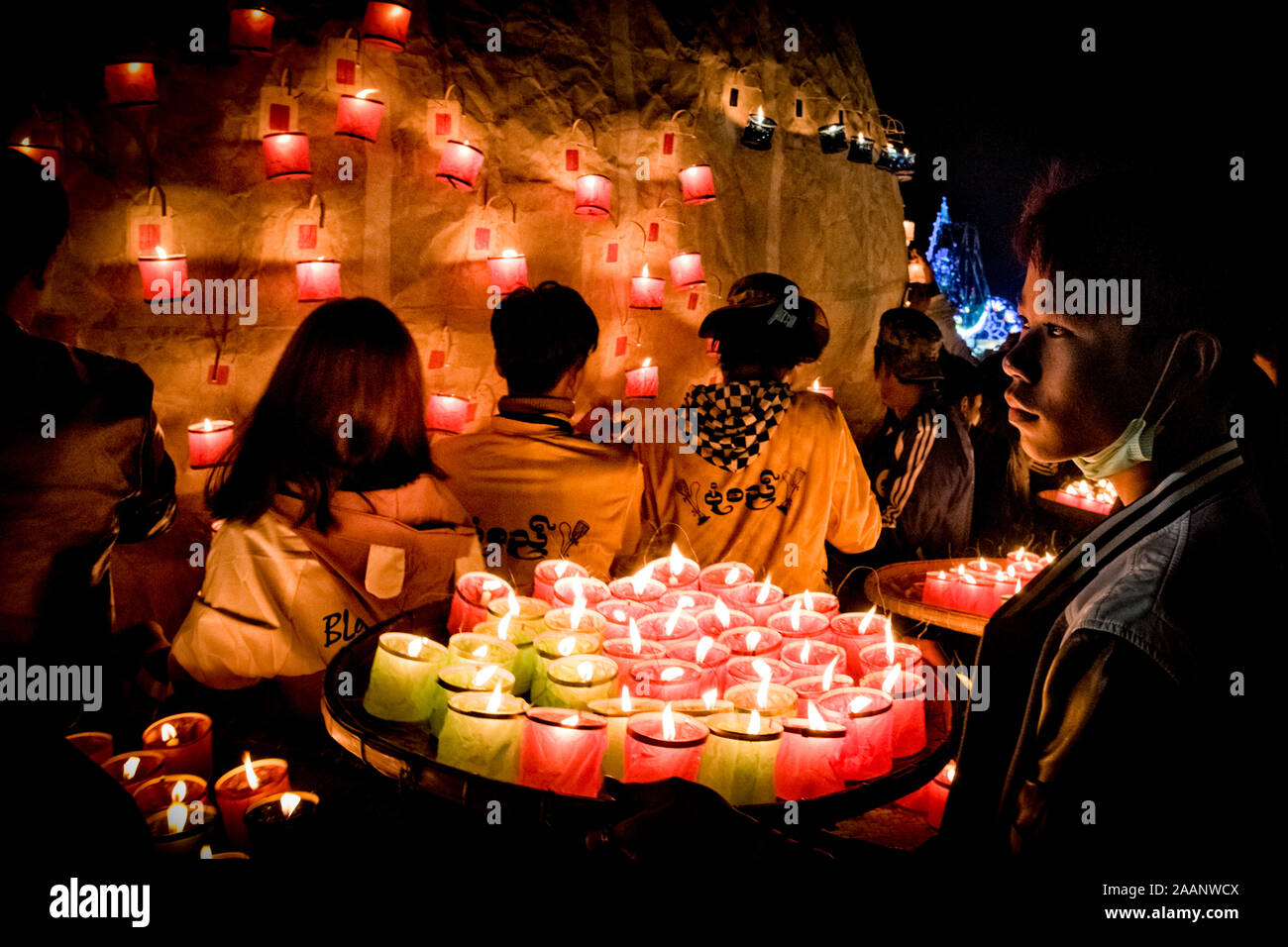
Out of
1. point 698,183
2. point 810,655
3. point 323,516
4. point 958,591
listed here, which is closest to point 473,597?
point 323,516

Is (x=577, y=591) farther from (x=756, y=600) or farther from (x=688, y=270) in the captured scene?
(x=688, y=270)

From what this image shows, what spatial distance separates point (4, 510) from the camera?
243 centimetres

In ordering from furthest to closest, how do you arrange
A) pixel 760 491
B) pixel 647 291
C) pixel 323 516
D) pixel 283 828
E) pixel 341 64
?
1. pixel 647 291
2. pixel 341 64
3. pixel 760 491
4. pixel 323 516
5. pixel 283 828

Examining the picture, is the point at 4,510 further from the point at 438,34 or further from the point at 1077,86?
the point at 1077,86

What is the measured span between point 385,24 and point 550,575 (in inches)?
149

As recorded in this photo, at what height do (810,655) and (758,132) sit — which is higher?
(758,132)

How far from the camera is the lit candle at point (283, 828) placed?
2166mm

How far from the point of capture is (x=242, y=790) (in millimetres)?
2777

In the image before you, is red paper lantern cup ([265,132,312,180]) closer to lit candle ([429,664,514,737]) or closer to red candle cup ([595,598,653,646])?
red candle cup ([595,598,653,646])

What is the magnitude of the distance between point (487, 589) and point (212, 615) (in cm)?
94

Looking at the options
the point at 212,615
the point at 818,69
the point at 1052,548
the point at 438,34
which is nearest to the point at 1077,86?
the point at 818,69

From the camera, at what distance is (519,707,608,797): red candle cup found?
174 cm

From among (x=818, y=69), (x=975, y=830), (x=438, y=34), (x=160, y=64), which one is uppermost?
(x=818, y=69)

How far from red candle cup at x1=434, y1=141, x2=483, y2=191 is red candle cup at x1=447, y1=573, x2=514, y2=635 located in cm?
336
